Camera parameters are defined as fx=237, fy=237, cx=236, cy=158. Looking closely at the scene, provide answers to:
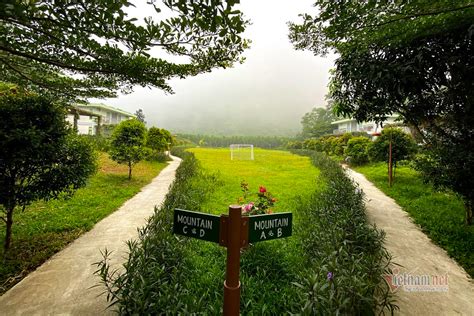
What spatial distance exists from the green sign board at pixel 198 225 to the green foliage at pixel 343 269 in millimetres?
1178

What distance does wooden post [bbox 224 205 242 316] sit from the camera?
1.71 m

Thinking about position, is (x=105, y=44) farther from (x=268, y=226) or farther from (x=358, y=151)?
(x=358, y=151)

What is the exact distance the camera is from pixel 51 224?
18.2ft

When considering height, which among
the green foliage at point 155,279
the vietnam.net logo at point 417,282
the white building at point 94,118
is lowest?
the vietnam.net logo at point 417,282

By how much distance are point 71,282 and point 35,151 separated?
2.05 m

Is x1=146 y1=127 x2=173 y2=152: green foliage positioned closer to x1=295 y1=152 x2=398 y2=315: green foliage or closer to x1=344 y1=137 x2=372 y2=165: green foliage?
x1=344 y1=137 x2=372 y2=165: green foliage

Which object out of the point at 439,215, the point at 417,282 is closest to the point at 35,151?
the point at 417,282

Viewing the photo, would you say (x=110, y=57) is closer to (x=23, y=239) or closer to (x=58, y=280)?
(x=58, y=280)

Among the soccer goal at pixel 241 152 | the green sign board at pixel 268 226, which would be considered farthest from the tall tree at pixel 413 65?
the soccer goal at pixel 241 152

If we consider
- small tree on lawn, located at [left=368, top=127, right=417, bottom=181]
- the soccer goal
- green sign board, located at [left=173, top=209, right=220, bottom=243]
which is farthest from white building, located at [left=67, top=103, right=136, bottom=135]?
green sign board, located at [left=173, top=209, right=220, bottom=243]

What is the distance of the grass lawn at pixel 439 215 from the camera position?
182 inches

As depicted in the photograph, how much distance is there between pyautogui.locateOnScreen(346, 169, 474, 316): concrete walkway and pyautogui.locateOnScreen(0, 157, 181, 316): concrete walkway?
3992 millimetres

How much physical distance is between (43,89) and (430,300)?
7.22 meters

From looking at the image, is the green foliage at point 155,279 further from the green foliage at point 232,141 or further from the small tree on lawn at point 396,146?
the green foliage at point 232,141
